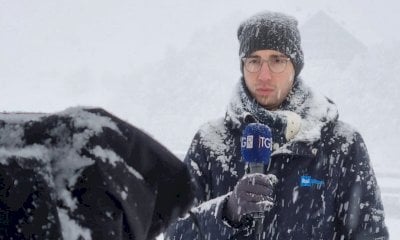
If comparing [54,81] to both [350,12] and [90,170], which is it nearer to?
[350,12]

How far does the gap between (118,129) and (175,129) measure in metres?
33.6

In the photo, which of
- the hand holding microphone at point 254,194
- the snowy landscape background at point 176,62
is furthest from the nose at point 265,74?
the snowy landscape background at point 176,62

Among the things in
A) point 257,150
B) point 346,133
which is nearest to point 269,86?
point 346,133

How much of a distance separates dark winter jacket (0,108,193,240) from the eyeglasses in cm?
168

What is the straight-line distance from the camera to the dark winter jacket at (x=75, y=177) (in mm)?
871

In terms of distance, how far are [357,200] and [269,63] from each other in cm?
83

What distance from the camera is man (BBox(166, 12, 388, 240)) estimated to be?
2268 millimetres

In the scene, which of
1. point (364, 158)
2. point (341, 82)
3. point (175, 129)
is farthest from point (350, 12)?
point (364, 158)

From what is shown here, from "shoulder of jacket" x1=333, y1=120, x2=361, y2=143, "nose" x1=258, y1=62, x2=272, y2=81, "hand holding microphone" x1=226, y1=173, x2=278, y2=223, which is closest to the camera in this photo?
"hand holding microphone" x1=226, y1=173, x2=278, y2=223

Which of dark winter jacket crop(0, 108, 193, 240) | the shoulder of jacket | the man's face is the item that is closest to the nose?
the man's face

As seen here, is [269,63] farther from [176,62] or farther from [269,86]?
[176,62]

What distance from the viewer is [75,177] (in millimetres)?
896

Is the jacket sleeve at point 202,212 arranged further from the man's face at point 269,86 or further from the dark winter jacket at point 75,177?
the dark winter jacket at point 75,177

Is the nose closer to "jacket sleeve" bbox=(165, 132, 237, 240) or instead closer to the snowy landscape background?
"jacket sleeve" bbox=(165, 132, 237, 240)
